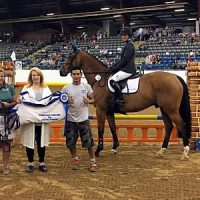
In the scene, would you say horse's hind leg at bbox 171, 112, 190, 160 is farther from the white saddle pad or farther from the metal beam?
the metal beam

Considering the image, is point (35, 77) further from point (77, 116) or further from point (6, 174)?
point (6, 174)

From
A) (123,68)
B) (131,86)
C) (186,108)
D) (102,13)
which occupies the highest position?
(102,13)

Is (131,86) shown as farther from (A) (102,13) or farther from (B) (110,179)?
(A) (102,13)

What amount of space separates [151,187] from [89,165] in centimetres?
167

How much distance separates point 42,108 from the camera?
20.6 feet

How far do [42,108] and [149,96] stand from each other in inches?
92.1

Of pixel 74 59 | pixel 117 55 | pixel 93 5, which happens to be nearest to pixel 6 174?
pixel 74 59

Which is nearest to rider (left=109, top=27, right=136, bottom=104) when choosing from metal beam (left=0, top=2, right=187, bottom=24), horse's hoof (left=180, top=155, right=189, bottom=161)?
horse's hoof (left=180, top=155, right=189, bottom=161)

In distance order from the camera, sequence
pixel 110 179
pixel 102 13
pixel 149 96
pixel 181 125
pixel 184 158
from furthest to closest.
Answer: pixel 102 13, pixel 149 96, pixel 181 125, pixel 184 158, pixel 110 179

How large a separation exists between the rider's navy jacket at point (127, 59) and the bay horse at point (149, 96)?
0.29 m

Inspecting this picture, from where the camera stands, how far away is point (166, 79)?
24.7 ft

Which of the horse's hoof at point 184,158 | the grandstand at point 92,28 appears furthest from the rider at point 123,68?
the grandstand at point 92,28

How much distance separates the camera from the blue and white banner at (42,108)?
6.16m

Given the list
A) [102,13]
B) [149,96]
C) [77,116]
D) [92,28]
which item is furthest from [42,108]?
[92,28]
